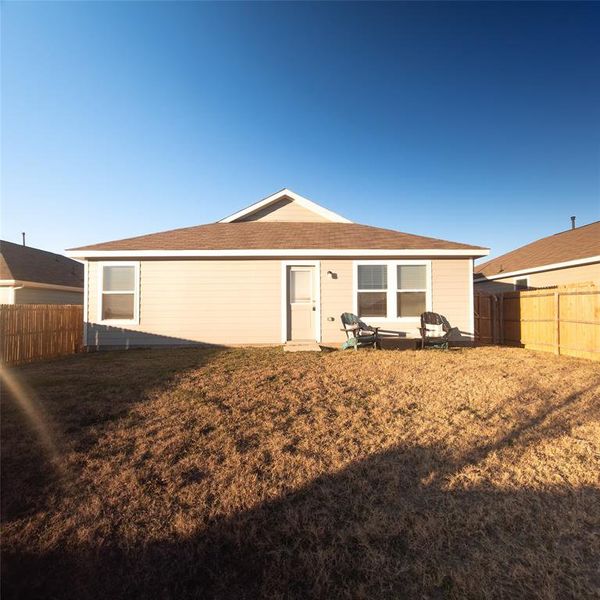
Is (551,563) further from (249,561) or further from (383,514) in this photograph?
(249,561)

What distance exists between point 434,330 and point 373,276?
2524 mm

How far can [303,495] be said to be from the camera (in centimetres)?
253

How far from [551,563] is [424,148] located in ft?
47.5

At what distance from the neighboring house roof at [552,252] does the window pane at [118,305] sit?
16202 mm

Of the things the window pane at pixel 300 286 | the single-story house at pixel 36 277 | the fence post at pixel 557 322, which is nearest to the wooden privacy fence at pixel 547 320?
the fence post at pixel 557 322

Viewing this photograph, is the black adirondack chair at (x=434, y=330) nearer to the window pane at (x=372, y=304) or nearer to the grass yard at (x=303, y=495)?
the window pane at (x=372, y=304)

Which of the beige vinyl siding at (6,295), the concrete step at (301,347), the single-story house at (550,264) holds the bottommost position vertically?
the concrete step at (301,347)

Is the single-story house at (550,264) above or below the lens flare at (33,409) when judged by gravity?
above

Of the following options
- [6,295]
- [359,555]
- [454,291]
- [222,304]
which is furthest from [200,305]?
[6,295]

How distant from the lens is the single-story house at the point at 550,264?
40.9 ft

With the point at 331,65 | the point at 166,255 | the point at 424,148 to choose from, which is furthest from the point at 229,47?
the point at 424,148

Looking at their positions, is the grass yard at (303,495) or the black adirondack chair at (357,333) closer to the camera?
the grass yard at (303,495)

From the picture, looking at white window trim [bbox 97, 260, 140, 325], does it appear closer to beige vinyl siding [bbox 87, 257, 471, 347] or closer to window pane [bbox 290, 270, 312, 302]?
beige vinyl siding [bbox 87, 257, 471, 347]

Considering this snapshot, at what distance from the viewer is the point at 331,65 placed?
32.4 ft
